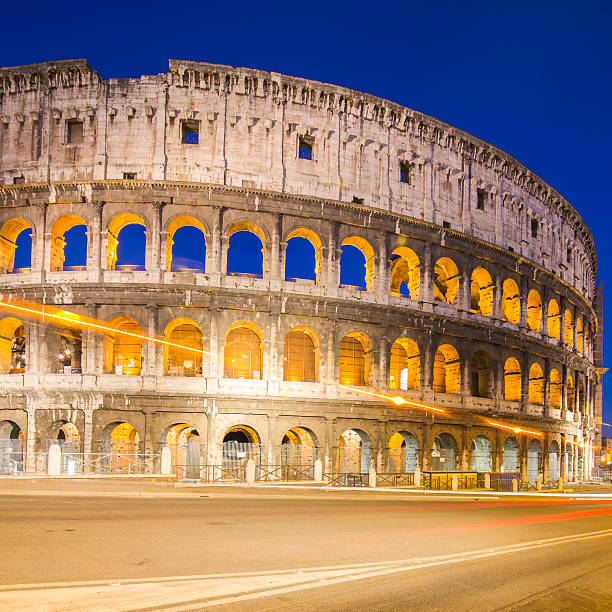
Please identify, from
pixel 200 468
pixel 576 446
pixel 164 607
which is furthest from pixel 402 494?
pixel 576 446

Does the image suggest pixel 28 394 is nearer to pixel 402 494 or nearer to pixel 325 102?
pixel 402 494

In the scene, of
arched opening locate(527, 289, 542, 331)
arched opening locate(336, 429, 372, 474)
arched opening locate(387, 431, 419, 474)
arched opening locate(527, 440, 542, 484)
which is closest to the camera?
arched opening locate(336, 429, 372, 474)

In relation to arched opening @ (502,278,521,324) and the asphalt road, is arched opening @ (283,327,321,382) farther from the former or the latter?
the asphalt road

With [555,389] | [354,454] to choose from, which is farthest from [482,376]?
[354,454]

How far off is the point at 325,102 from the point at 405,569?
25.1 meters

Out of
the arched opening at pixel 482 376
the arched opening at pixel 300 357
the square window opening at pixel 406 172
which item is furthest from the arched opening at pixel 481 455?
the square window opening at pixel 406 172

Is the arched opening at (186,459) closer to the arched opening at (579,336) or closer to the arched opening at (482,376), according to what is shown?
the arched opening at (482,376)

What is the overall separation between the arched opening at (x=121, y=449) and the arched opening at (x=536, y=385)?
75.3 ft

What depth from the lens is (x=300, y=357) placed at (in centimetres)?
2952

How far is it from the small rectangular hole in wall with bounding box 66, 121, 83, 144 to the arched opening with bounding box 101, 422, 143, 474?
12.4m

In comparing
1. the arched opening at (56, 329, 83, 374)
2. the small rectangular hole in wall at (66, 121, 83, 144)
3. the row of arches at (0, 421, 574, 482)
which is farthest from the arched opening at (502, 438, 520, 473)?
the small rectangular hole in wall at (66, 121, 83, 144)

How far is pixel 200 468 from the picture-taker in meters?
25.8

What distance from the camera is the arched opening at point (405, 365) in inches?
1224

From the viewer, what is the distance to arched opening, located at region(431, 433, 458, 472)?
105ft
